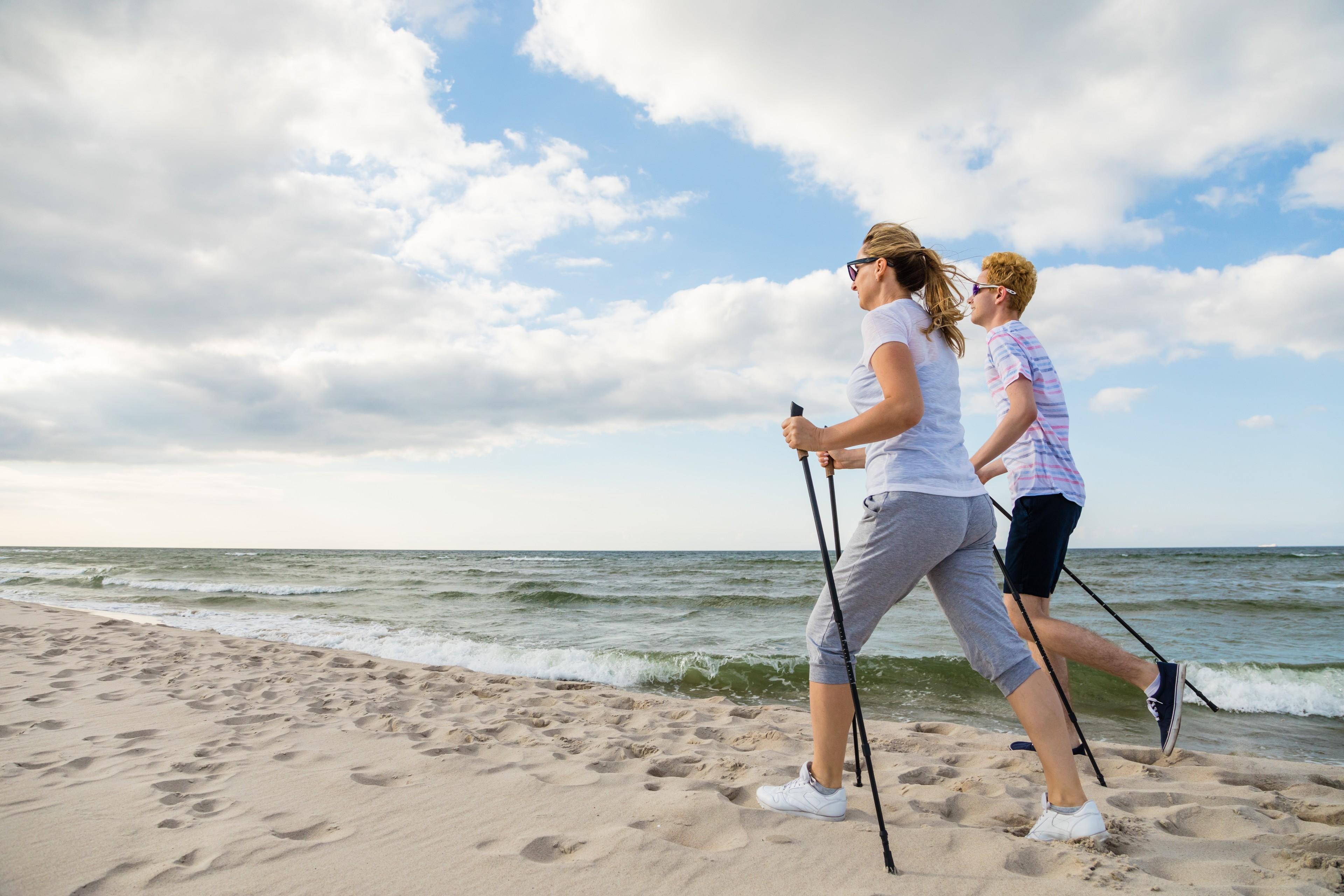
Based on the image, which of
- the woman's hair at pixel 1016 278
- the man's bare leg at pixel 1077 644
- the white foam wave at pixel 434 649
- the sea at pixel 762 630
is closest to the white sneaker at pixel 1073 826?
the man's bare leg at pixel 1077 644

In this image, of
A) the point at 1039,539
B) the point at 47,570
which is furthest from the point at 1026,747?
the point at 47,570

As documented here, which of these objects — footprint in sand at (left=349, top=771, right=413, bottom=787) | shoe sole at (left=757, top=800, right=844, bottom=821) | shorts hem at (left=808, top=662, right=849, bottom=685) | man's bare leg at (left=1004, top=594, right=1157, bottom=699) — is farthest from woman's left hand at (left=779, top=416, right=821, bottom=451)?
footprint in sand at (left=349, top=771, right=413, bottom=787)

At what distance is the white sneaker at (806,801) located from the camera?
7.58 ft

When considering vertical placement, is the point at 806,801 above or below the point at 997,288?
below

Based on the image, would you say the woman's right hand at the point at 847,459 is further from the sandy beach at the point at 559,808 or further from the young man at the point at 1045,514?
the sandy beach at the point at 559,808

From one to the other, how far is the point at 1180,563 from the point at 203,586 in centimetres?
3603

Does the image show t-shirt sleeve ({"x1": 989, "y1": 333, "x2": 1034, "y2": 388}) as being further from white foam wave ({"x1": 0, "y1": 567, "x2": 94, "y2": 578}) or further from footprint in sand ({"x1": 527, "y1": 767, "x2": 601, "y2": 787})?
white foam wave ({"x1": 0, "y1": 567, "x2": 94, "y2": 578})

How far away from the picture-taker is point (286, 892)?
1904 mm

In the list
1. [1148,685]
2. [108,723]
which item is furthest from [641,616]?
[1148,685]

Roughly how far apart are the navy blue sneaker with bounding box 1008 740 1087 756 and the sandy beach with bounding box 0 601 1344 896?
12 cm

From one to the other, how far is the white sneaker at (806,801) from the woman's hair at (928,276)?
5.05 ft

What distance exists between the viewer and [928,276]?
7.78 feet

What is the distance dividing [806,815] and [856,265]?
1901 millimetres

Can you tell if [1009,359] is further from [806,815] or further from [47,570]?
[47,570]
